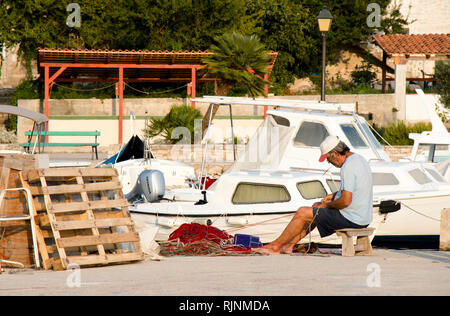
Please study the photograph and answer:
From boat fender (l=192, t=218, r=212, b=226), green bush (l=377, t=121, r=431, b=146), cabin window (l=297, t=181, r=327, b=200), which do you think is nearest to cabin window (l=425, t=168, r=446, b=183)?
cabin window (l=297, t=181, r=327, b=200)

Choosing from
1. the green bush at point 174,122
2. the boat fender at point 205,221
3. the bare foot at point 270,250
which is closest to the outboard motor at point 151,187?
the boat fender at point 205,221

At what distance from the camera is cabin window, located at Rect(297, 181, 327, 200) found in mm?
13977

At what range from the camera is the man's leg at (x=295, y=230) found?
10.5 metres

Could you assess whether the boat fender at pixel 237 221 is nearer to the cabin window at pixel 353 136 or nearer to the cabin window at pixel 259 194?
the cabin window at pixel 259 194

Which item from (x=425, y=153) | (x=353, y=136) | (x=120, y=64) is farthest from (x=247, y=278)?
(x=120, y=64)

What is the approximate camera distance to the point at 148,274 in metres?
8.04

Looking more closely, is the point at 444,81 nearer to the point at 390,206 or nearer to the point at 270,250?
the point at 390,206

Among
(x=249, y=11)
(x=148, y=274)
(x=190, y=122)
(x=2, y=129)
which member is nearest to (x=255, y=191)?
(x=148, y=274)

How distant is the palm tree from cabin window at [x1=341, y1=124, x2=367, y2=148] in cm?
1220

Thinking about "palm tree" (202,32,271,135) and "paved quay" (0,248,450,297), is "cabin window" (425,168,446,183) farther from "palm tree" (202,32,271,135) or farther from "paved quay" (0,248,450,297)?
"palm tree" (202,32,271,135)

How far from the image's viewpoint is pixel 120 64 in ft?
103

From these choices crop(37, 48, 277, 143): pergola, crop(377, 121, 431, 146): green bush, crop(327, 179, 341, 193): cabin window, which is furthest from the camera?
crop(37, 48, 277, 143): pergola

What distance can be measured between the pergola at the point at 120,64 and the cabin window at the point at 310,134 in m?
13.7
